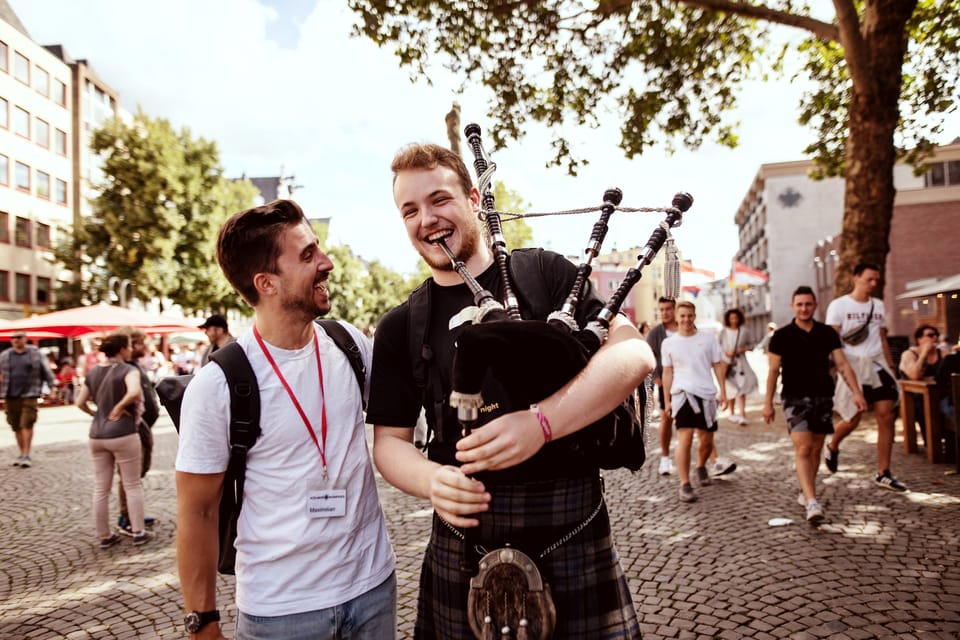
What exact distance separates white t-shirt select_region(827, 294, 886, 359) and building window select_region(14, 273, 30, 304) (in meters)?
38.4

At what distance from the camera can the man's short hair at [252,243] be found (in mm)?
2092

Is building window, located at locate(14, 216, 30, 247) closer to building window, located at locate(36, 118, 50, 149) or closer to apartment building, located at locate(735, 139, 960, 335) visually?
building window, located at locate(36, 118, 50, 149)

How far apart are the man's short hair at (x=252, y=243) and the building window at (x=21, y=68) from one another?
135ft

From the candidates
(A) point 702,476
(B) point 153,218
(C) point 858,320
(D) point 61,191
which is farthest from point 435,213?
(D) point 61,191

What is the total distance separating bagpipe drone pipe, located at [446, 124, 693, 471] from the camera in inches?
53.7

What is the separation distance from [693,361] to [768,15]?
22.2 feet

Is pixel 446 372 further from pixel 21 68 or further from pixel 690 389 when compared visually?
pixel 21 68

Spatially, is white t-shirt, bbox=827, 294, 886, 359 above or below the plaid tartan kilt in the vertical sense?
above

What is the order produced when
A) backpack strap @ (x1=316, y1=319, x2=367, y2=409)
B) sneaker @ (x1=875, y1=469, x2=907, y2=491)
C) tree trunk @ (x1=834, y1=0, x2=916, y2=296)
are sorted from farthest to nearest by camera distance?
1. tree trunk @ (x1=834, y1=0, x2=916, y2=296)
2. sneaker @ (x1=875, y1=469, x2=907, y2=491)
3. backpack strap @ (x1=316, y1=319, x2=367, y2=409)

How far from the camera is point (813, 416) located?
579 centimetres

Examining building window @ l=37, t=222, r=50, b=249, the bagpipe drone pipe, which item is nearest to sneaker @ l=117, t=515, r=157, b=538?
the bagpipe drone pipe

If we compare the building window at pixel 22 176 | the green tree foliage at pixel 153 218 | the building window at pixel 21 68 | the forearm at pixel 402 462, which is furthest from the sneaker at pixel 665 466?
the building window at pixel 21 68

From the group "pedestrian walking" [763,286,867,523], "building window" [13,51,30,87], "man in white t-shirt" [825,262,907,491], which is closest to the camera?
"pedestrian walking" [763,286,867,523]

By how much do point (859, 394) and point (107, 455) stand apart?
7.44 m
